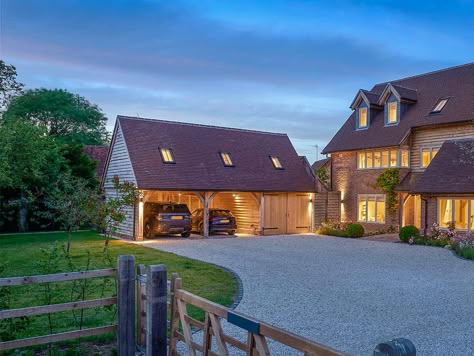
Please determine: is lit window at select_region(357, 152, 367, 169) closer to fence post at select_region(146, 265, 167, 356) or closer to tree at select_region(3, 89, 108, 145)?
fence post at select_region(146, 265, 167, 356)

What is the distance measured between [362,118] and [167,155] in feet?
43.7

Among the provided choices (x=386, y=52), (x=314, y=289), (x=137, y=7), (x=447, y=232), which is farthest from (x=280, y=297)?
(x=386, y=52)

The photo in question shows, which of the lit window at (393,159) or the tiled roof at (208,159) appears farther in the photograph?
the lit window at (393,159)

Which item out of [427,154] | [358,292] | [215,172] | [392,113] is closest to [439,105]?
[392,113]

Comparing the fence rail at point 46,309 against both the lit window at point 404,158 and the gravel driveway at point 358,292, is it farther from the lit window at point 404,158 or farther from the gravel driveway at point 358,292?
the lit window at point 404,158

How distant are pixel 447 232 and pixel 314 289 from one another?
13.3 meters

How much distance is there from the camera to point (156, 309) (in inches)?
204

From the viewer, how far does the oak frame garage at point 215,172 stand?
74.9 ft

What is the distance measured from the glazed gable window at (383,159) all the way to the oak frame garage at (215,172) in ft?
10.8

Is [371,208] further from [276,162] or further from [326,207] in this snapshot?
[276,162]

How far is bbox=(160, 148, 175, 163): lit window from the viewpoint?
937 inches

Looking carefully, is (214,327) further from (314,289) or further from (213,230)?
(213,230)

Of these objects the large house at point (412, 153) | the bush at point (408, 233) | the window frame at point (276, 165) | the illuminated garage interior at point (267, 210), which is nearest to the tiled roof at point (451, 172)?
the large house at point (412, 153)

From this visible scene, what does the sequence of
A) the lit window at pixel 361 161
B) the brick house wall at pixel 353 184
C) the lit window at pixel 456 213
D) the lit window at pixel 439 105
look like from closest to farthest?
1. the lit window at pixel 456 213
2. the lit window at pixel 439 105
3. the brick house wall at pixel 353 184
4. the lit window at pixel 361 161
